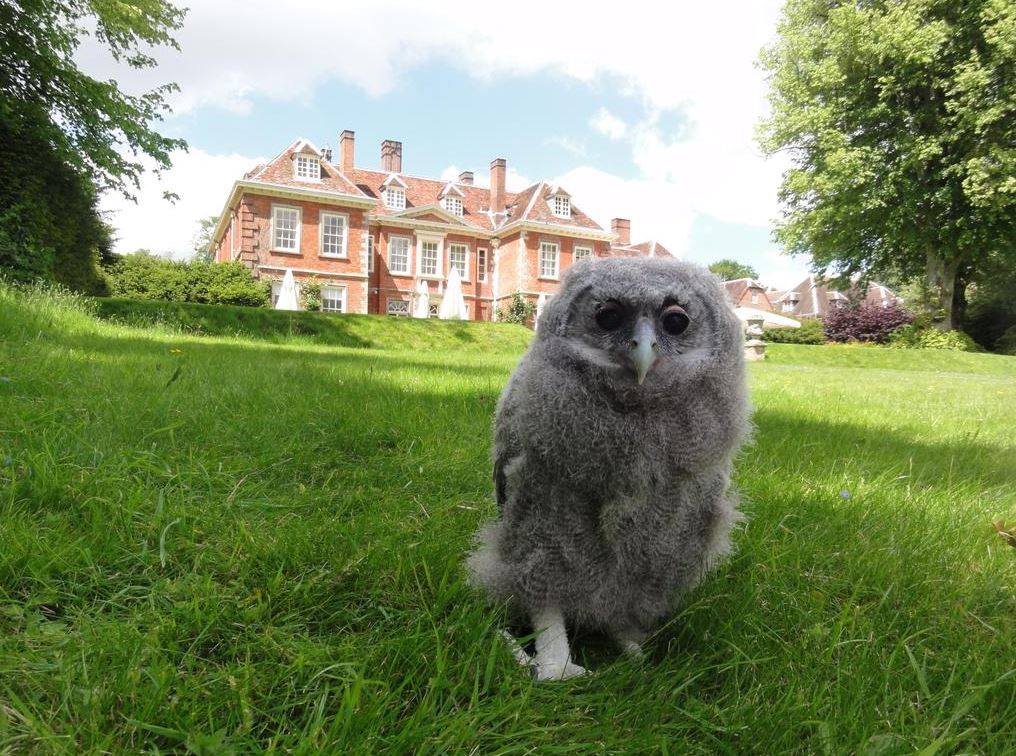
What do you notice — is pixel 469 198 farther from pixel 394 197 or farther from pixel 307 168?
pixel 307 168

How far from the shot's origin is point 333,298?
1172 inches

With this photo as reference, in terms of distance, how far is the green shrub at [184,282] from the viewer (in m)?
22.6

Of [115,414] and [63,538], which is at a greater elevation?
[115,414]

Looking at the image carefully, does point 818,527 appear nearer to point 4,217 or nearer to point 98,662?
point 98,662

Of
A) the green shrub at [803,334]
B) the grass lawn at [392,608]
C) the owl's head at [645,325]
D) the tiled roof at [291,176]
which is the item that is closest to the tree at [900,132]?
the green shrub at [803,334]

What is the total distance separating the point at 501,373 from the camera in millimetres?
6301

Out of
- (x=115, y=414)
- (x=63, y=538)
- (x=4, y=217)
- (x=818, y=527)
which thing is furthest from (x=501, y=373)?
(x=4, y=217)

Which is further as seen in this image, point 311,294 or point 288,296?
point 311,294

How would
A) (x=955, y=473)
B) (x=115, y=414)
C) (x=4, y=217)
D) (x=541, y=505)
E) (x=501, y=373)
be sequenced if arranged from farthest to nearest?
(x=4, y=217), (x=501, y=373), (x=955, y=473), (x=115, y=414), (x=541, y=505)

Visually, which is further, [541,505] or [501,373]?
[501,373]

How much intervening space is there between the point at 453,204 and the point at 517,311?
8814mm

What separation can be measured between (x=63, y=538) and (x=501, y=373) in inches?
183

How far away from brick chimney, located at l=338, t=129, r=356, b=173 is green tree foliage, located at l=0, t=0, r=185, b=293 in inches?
734

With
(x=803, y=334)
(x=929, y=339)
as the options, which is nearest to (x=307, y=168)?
(x=803, y=334)
